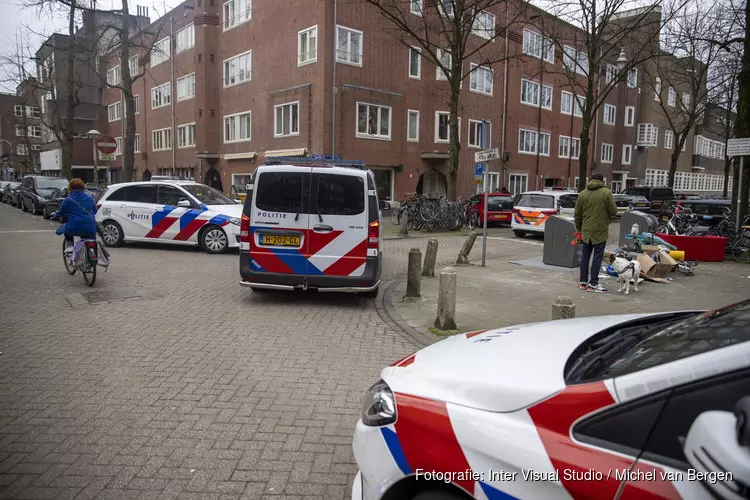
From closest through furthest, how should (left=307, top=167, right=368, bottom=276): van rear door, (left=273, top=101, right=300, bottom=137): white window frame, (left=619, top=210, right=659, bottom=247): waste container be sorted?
(left=307, top=167, right=368, bottom=276): van rear door < (left=619, top=210, right=659, bottom=247): waste container < (left=273, top=101, right=300, bottom=137): white window frame

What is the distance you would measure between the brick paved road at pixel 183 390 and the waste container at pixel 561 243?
17.8 ft

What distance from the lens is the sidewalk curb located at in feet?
20.7

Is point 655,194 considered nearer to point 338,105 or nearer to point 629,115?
point 629,115

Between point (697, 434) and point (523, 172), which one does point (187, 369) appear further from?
point (523, 172)

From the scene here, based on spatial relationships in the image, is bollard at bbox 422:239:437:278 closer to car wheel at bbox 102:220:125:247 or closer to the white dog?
the white dog

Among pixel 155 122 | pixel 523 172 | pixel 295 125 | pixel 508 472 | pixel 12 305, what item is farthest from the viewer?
pixel 155 122

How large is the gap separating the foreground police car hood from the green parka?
249 inches

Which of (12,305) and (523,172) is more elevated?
(523,172)

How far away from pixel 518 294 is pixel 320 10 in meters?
20.6

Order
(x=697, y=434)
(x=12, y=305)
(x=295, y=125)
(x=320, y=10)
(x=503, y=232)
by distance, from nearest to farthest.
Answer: (x=697, y=434) < (x=12, y=305) < (x=503, y=232) < (x=320, y=10) < (x=295, y=125)

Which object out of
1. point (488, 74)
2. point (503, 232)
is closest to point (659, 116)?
point (488, 74)

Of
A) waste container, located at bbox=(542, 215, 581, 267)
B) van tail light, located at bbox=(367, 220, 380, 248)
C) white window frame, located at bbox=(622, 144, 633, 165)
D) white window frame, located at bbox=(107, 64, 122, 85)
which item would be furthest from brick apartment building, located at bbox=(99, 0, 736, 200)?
van tail light, located at bbox=(367, 220, 380, 248)

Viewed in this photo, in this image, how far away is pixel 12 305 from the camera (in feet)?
24.5

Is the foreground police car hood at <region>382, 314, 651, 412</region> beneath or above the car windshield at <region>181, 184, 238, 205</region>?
beneath
